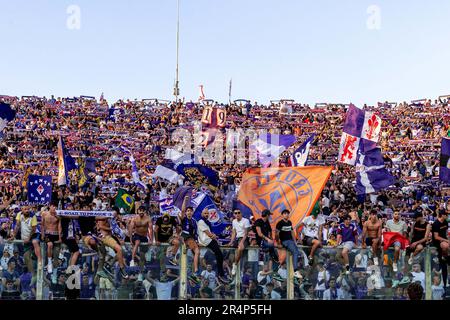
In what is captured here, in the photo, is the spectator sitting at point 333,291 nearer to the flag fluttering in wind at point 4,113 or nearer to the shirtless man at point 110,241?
the shirtless man at point 110,241

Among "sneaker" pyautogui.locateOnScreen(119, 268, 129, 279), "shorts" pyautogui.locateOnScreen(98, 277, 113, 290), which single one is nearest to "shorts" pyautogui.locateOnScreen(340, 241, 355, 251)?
"sneaker" pyautogui.locateOnScreen(119, 268, 129, 279)

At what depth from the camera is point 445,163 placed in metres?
17.2

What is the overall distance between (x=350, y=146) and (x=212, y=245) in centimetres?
998

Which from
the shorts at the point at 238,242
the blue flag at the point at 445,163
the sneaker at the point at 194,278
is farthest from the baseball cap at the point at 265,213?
the blue flag at the point at 445,163

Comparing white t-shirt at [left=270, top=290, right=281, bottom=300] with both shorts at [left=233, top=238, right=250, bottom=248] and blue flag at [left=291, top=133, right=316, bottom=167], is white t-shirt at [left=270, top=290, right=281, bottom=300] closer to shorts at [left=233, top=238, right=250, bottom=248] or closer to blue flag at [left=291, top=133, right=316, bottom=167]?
shorts at [left=233, top=238, right=250, bottom=248]

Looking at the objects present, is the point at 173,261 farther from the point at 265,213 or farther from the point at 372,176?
the point at 372,176

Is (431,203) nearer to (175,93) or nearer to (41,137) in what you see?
(41,137)

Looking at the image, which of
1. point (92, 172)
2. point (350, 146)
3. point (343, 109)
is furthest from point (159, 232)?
point (343, 109)

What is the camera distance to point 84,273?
12.9 metres

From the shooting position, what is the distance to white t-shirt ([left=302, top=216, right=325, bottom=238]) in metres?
14.9

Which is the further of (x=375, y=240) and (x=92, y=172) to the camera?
(x=92, y=172)

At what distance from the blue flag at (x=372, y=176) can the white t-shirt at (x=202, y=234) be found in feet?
26.6

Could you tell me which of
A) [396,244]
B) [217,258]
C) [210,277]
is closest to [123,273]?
[210,277]

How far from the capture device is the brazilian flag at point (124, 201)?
18.8m
